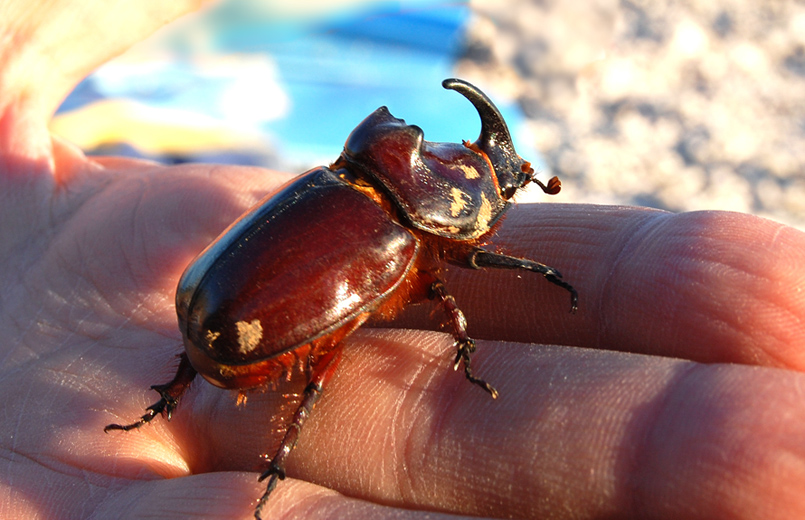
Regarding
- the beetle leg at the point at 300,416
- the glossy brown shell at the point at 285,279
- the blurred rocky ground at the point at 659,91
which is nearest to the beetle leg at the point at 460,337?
the glossy brown shell at the point at 285,279

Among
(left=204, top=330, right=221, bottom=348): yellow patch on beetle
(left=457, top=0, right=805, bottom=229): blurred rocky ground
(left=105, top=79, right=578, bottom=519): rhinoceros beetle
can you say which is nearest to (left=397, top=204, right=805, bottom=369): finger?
(left=105, top=79, right=578, bottom=519): rhinoceros beetle

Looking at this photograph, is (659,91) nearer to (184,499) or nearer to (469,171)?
(469,171)

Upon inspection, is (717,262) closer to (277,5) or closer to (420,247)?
(420,247)

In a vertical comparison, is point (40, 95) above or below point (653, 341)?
above

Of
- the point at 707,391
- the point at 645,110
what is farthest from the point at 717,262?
the point at 645,110

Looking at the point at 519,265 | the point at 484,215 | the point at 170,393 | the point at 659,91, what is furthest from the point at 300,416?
the point at 659,91

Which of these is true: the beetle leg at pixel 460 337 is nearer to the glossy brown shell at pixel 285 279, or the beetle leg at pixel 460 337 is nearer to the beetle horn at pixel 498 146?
the glossy brown shell at pixel 285 279
